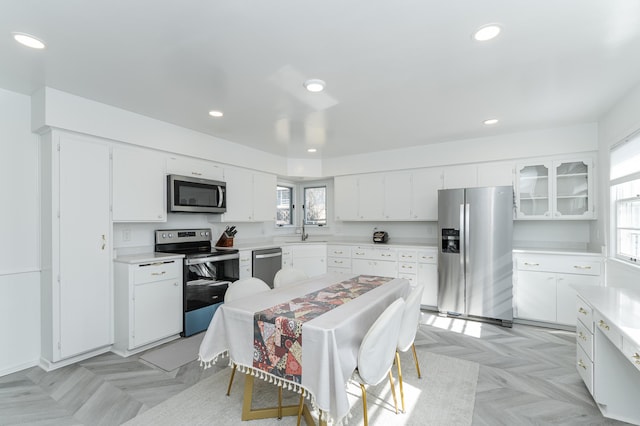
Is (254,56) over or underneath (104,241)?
over

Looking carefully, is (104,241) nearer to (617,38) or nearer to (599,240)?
(617,38)

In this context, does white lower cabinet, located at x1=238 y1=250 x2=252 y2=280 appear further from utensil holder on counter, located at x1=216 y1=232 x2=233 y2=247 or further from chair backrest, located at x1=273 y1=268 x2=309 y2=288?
chair backrest, located at x1=273 y1=268 x2=309 y2=288

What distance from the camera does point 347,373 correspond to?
1.70 meters

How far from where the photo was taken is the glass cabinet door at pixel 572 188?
3810 millimetres

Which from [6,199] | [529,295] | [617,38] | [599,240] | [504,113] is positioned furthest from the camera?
[529,295]

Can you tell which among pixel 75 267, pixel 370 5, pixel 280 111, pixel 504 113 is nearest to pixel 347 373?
pixel 370 5

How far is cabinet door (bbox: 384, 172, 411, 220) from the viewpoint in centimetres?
495

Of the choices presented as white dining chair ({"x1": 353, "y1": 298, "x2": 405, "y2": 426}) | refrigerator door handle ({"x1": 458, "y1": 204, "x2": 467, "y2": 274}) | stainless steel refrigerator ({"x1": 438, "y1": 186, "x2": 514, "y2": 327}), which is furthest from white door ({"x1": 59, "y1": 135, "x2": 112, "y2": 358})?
refrigerator door handle ({"x1": 458, "y1": 204, "x2": 467, "y2": 274})

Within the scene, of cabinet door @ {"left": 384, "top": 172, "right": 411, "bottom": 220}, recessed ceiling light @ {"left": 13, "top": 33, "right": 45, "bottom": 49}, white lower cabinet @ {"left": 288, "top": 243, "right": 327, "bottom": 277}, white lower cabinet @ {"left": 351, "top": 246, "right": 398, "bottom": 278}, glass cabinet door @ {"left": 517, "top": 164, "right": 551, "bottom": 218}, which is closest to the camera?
recessed ceiling light @ {"left": 13, "top": 33, "right": 45, "bottom": 49}

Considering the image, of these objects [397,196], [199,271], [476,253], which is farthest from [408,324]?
[397,196]

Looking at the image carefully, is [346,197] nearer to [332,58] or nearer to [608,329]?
[332,58]

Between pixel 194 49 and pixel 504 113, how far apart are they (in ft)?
10.1

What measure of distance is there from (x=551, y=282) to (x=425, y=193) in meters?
1.93

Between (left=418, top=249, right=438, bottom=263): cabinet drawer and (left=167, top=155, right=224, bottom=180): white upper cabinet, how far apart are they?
3102mm
